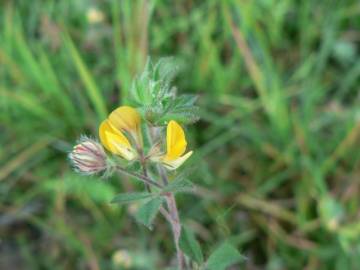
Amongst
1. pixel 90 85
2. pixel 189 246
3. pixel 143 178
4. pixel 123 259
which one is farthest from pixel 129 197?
pixel 90 85

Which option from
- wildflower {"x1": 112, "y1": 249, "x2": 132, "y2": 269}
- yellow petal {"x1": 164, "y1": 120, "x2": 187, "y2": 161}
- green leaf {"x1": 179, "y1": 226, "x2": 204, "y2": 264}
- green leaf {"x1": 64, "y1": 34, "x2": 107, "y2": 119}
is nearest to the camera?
yellow petal {"x1": 164, "y1": 120, "x2": 187, "y2": 161}

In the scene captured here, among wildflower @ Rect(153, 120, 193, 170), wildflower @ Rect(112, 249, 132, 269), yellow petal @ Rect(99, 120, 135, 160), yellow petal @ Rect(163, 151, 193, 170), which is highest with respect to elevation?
yellow petal @ Rect(99, 120, 135, 160)

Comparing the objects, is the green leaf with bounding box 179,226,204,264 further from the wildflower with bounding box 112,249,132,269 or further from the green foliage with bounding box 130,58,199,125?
the wildflower with bounding box 112,249,132,269

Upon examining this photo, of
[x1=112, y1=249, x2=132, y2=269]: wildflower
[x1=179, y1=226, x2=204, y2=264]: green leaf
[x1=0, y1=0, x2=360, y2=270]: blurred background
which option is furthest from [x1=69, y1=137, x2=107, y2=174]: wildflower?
[x1=112, y1=249, x2=132, y2=269]: wildflower

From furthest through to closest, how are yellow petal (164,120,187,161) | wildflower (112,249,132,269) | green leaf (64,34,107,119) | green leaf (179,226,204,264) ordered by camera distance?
green leaf (64,34,107,119), wildflower (112,249,132,269), green leaf (179,226,204,264), yellow petal (164,120,187,161)

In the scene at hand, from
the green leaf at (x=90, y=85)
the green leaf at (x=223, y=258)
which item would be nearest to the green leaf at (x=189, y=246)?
the green leaf at (x=223, y=258)

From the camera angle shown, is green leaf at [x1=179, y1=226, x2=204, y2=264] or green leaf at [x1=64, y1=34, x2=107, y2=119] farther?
green leaf at [x1=64, y1=34, x2=107, y2=119]

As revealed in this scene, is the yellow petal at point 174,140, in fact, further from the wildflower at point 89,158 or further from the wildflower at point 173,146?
the wildflower at point 89,158
